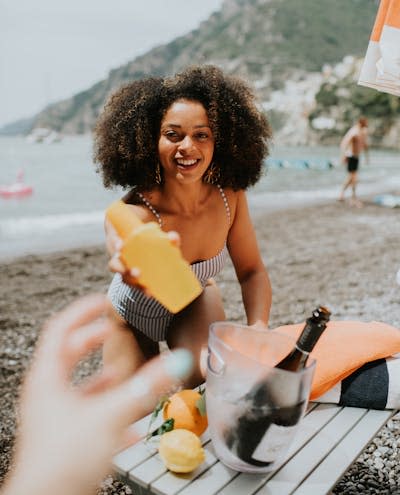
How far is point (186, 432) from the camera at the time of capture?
1.42 m

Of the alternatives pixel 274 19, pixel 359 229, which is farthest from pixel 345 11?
pixel 359 229

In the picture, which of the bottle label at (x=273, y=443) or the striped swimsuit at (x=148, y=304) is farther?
the striped swimsuit at (x=148, y=304)

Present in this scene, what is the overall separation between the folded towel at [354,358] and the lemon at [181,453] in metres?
0.58

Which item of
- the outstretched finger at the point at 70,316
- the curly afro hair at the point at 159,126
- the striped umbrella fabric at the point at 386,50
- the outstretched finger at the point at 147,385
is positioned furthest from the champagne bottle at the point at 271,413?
the outstretched finger at the point at 70,316

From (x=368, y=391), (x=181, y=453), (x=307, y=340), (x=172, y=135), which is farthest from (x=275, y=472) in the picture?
(x=172, y=135)

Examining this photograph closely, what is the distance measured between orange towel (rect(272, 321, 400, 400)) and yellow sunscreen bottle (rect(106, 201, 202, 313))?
80 centimetres

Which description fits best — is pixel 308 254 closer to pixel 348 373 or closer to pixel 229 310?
pixel 229 310

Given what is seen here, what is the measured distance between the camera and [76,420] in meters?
2.03

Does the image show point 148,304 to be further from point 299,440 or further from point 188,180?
point 299,440

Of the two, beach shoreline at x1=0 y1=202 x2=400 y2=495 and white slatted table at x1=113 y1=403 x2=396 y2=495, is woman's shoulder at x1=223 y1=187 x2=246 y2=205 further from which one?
beach shoreline at x1=0 y1=202 x2=400 y2=495

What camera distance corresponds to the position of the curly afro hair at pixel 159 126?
219 cm

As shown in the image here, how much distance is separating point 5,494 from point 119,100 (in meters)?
1.85

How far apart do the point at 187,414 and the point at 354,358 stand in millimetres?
747

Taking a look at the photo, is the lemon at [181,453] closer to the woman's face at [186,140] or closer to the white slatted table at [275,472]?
the white slatted table at [275,472]
